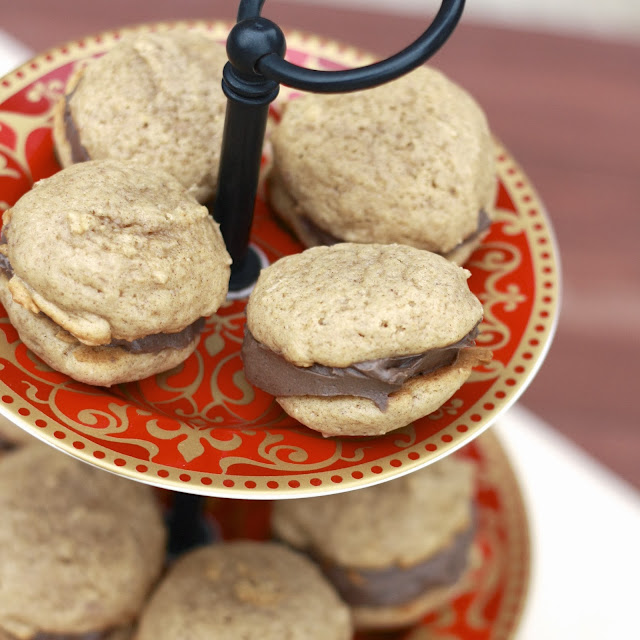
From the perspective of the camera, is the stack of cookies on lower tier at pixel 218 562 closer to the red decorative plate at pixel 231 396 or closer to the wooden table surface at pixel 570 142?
the red decorative plate at pixel 231 396

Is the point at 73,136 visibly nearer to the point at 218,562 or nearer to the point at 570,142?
the point at 218,562

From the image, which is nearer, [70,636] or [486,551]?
[70,636]

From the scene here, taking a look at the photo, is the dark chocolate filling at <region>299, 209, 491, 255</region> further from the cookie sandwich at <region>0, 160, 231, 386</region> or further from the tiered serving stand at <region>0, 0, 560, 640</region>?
the cookie sandwich at <region>0, 160, 231, 386</region>

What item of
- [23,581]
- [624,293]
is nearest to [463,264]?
[23,581]

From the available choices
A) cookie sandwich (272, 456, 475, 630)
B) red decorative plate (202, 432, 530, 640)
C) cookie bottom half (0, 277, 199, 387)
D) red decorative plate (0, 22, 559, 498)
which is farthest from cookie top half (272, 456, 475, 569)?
cookie bottom half (0, 277, 199, 387)

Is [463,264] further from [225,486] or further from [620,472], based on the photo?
[620,472]

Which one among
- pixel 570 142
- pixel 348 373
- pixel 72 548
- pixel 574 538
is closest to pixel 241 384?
pixel 348 373

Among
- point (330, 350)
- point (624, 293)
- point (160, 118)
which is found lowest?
point (624, 293)
